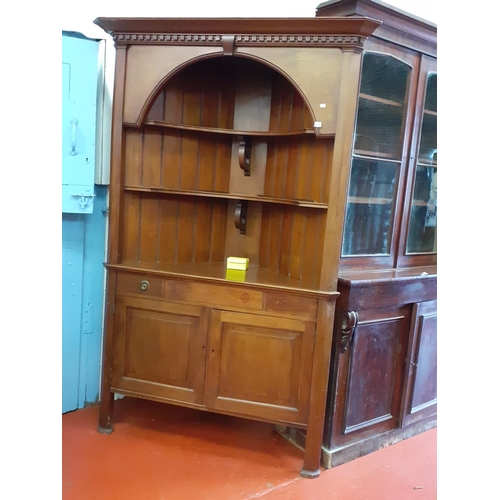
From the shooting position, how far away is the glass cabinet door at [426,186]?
108 inches

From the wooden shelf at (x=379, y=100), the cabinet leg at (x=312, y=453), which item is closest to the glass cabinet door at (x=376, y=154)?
the wooden shelf at (x=379, y=100)

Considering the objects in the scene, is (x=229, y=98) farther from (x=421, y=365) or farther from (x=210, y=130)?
(x=421, y=365)

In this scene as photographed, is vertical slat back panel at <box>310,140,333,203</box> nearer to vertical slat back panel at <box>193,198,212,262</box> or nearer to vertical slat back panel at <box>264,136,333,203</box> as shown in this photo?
vertical slat back panel at <box>264,136,333,203</box>

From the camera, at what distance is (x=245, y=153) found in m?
2.72

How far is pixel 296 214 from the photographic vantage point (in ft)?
8.48

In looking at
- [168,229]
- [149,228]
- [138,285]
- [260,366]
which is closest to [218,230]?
[168,229]

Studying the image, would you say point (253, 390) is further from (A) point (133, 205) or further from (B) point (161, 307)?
(A) point (133, 205)

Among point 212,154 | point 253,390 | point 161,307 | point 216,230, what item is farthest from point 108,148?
point 253,390

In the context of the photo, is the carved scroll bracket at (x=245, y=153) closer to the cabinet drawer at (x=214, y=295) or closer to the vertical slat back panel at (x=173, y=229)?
the vertical slat back panel at (x=173, y=229)

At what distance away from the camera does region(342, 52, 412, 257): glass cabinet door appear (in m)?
2.53

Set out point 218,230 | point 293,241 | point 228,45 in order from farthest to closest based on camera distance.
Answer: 1. point 218,230
2. point 293,241
3. point 228,45

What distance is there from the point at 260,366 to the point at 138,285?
31.5 inches

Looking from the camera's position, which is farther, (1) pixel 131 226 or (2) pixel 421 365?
(2) pixel 421 365
